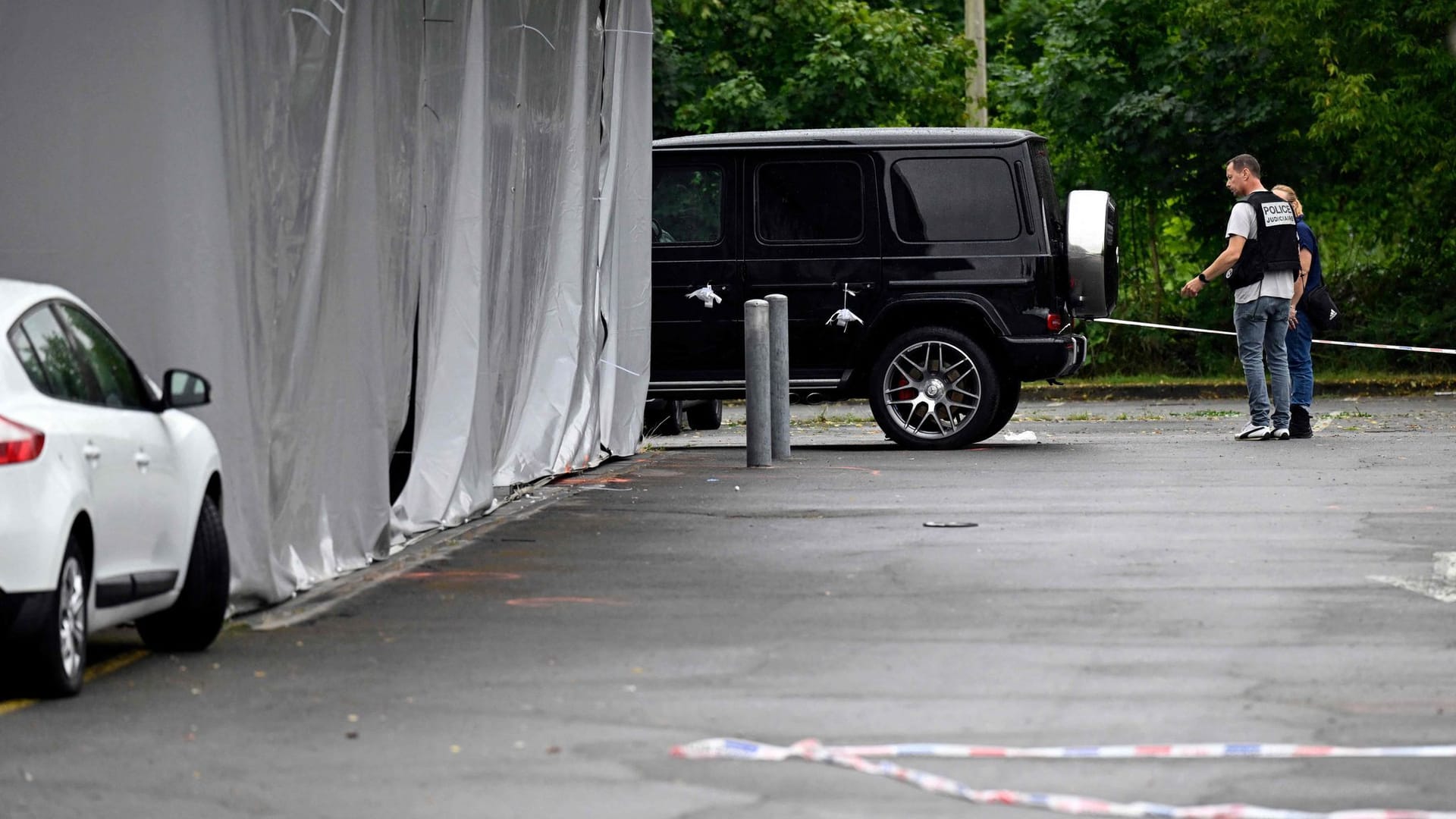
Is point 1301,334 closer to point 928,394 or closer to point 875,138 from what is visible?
point 928,394

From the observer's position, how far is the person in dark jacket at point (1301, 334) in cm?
1720

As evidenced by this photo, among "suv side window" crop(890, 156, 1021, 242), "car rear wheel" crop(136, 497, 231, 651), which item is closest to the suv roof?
"suv side window" crop(890, 156, 1021, 242)

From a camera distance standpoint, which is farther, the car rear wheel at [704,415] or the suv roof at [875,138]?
the car rear wheel at [704,415]

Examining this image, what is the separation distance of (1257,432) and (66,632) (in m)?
12.0

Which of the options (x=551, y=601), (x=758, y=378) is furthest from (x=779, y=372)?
(x=551, y=601)

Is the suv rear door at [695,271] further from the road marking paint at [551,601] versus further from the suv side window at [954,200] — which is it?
the road marking paint at [551,601]

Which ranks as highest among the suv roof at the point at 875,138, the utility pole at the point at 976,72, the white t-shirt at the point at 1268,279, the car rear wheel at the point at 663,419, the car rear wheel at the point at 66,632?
the utility pole at the point at 976,72

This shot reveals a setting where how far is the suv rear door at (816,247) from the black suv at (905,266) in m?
0.01

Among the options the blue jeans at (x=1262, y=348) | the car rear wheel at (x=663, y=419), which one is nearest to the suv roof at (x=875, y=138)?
the blue jeans at (x=1262, y=348)

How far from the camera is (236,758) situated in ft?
18.9

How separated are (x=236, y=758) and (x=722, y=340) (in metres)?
11.6

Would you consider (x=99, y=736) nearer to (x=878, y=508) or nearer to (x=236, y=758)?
(x=236, y=758)

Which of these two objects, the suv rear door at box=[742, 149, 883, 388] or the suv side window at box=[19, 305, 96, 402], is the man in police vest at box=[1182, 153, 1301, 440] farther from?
the suv side window at box=[19, 305, 96, 402]

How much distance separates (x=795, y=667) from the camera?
7.09 meters
